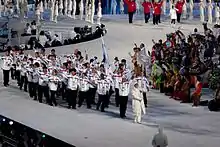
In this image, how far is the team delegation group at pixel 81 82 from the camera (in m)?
19.5

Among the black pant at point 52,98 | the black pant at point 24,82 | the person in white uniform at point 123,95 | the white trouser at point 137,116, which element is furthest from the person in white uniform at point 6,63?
the white trouser at point 137,116

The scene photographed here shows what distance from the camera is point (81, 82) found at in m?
20.7

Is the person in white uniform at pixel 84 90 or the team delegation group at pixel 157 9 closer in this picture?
the person in white uniform at pixel 84 90

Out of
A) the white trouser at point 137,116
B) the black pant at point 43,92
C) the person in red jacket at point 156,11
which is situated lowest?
the white trouser at point 137,116

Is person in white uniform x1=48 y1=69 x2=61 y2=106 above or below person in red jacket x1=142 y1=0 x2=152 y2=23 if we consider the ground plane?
below

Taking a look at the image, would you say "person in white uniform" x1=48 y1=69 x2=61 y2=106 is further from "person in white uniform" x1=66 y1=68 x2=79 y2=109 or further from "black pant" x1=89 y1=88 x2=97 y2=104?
"black pant" x1=89 y1=88 x2=97 y2=104

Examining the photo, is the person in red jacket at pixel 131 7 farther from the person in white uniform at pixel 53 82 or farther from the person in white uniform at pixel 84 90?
the person in white uniform at pixel 84 90

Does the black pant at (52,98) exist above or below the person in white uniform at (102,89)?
below

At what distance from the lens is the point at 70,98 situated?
20812 millimetres


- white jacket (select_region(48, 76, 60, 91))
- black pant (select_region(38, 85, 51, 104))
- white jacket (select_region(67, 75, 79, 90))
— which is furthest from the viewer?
black pant (select_region(38, 85, 51, 104))

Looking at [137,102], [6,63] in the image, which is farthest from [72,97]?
[6,63]

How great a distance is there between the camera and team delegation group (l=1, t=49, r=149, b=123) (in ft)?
64.0

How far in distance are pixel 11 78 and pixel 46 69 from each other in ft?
15.6

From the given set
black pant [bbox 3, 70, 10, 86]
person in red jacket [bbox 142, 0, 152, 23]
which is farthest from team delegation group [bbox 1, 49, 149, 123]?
person in red jacket [bbox 142, 0, 152, 23]
